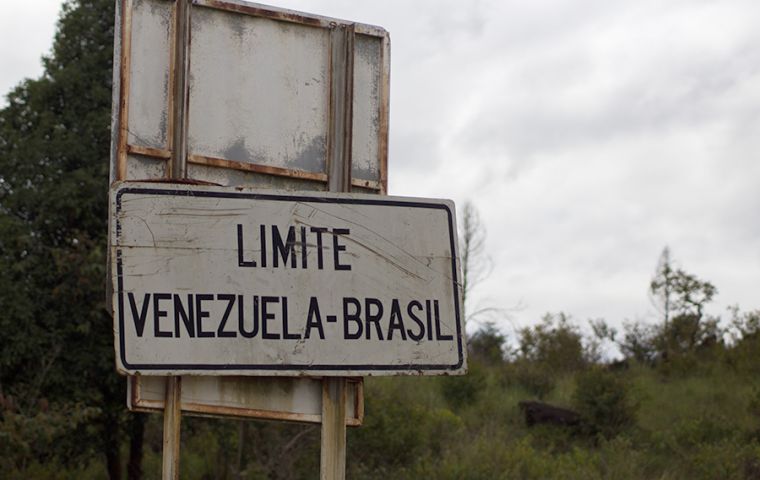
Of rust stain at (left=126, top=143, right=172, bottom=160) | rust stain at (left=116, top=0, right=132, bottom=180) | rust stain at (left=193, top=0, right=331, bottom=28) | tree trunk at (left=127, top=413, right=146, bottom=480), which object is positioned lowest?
tree trunk at (left=127, top=413, right=146, bottom=480)

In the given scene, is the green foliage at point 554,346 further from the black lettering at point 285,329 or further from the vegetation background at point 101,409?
the black lettering at point 285,329

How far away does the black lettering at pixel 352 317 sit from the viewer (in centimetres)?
394

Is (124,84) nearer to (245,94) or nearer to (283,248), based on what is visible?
(245,94)

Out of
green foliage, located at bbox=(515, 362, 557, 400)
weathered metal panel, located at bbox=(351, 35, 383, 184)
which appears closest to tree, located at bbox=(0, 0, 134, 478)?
green foliage, located at bbox=(515, 362, 557, 400)

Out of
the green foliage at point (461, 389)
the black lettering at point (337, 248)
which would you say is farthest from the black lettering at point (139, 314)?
the green foliage at point (461, 389)

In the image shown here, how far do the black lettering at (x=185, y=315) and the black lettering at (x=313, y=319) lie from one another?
0.41 m

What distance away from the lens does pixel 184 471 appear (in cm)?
1881

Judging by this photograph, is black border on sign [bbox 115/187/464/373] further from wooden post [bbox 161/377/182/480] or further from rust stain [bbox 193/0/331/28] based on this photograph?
rust stain [bbox 193/0/331/28]

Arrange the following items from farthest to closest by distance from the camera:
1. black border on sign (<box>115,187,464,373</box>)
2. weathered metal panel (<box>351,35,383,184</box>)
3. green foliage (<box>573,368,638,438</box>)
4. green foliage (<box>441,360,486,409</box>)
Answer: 1. green foliage (<box>441,360,486,409</box>)
2. green foliage (<box>573,368,638,438</box>)
3. weathered metal panel (<box>351,35,383,184</box>)
4. black border on sign (<box>115,187,464,373</box>)

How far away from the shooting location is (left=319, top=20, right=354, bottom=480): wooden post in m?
4.01

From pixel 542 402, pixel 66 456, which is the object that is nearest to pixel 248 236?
pixel 66 456

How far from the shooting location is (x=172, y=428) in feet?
12.5

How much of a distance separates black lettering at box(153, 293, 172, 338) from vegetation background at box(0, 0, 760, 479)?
34.5ft

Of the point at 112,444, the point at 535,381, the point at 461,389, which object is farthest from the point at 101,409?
the point at 535,381
